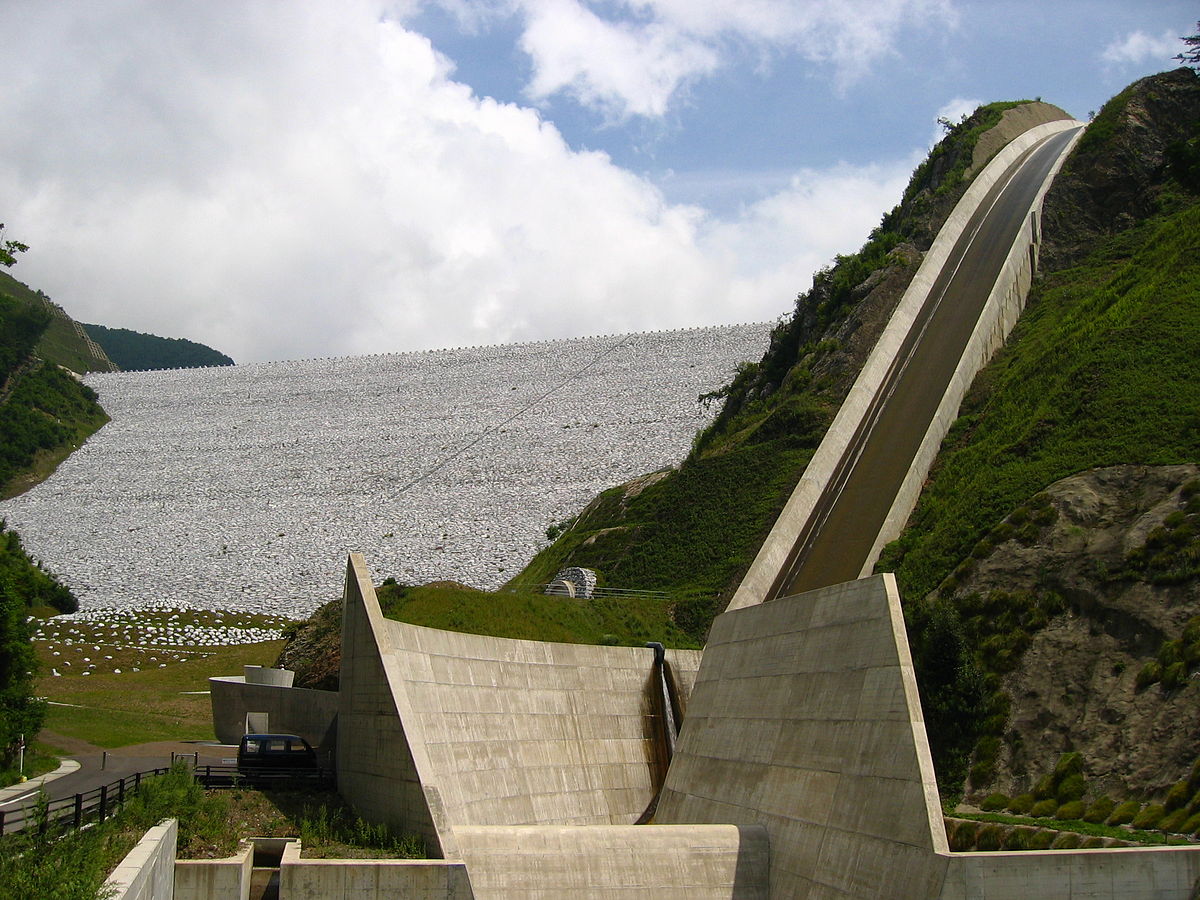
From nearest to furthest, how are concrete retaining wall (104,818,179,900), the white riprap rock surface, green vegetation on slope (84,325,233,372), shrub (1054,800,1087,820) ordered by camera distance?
concrete retaining wall (104,818,179,900) → shrub (1054,800,1087,820) → the white riprap rock surface → green vegetation on slope (84,325,233,372)

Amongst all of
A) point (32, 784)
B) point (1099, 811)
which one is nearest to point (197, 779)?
point (32, 784)

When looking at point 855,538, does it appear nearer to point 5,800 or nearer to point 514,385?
point 5,800

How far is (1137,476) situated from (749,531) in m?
12.1

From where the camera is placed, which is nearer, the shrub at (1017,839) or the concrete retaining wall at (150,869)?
the concrete retaining wall at (150,869)

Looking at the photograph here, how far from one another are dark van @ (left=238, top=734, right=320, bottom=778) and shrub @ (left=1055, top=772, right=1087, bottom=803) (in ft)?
43.8

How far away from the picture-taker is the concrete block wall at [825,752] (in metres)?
16.1

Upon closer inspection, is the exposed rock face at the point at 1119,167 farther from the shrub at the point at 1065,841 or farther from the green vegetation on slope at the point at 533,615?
the shrub at the point at 1065,841

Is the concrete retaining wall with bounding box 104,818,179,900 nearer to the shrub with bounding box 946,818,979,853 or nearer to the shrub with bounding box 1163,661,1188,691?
the shrub with bounding box 946,818,979,853

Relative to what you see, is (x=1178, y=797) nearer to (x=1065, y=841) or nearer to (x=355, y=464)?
(x=1065, y=841)

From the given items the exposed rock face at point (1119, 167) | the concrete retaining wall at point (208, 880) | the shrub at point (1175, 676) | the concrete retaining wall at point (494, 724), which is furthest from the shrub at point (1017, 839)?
the exposed rock face at point (1119, 167)

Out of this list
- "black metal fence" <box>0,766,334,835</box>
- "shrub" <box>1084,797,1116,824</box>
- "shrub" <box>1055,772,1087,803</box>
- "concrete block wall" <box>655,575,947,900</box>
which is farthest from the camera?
"shrub" <box>1055,772,1087,803</box>

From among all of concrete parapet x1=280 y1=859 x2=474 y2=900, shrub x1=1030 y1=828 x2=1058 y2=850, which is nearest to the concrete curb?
concrete parapet x1=280 y1=859 x2=474 y2=900

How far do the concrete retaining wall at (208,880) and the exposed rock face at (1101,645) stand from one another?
1260cm

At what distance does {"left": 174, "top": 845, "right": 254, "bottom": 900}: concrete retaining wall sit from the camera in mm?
16781
